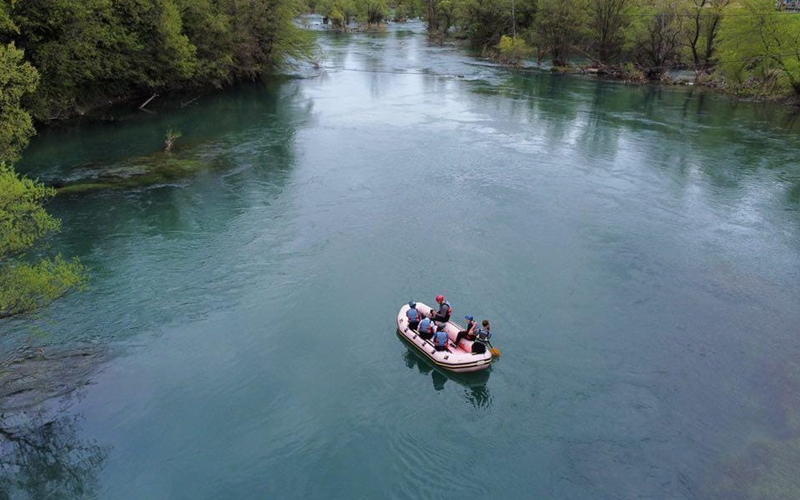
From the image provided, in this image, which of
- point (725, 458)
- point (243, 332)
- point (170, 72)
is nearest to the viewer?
point (725, 458)

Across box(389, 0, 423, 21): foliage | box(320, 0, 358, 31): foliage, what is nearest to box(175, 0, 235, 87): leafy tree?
box(320, 0, 358, 31): foliage

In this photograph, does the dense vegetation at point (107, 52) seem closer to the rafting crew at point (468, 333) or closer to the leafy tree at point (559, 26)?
the rafting crew at point (468, 333)

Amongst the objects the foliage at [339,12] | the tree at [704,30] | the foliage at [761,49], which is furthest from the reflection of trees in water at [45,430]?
the foliage at [339,12]

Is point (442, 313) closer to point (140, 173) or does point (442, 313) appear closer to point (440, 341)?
point (440, 341)

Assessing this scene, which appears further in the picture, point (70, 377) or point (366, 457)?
point (70, 377)

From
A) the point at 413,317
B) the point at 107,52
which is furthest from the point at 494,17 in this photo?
the point at 413,317

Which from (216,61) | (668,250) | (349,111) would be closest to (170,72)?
(216,61)

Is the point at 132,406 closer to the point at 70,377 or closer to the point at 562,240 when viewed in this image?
the point at 70,377
